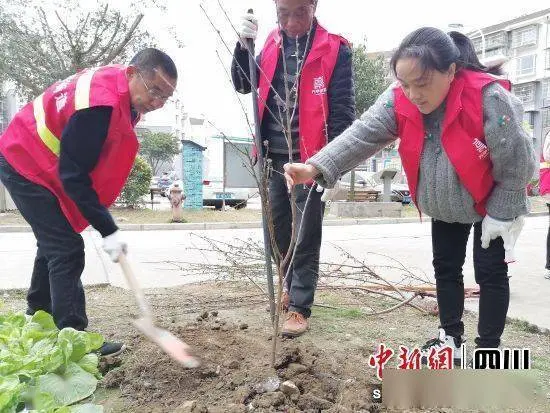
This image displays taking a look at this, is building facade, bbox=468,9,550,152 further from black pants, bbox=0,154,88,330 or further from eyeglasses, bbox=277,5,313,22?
black pants, bbox=0,154,88,330

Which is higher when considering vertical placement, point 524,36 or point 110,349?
point 524,36

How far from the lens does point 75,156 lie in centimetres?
203

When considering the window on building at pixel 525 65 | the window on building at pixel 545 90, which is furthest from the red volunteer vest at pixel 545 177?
the window on building at pixel 525 65

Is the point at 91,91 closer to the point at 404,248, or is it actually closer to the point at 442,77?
the point at 442,77

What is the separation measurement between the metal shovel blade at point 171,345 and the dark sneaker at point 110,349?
0.26 metres

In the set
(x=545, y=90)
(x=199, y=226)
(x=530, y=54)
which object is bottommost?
(x=199, y=226)

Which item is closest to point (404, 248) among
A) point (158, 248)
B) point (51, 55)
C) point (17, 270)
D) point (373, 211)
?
point (158, 248)

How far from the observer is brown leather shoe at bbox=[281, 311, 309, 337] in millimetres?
2496

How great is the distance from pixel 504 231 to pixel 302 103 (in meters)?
1.14

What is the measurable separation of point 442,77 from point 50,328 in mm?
1883

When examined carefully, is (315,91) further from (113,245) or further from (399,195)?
(399,195)

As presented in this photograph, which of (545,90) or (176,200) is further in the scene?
(545,90)

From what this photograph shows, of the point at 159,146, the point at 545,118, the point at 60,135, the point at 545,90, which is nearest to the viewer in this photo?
the point at 60,135

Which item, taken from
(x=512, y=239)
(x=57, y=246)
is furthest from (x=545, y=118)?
(x=57, y=246)
